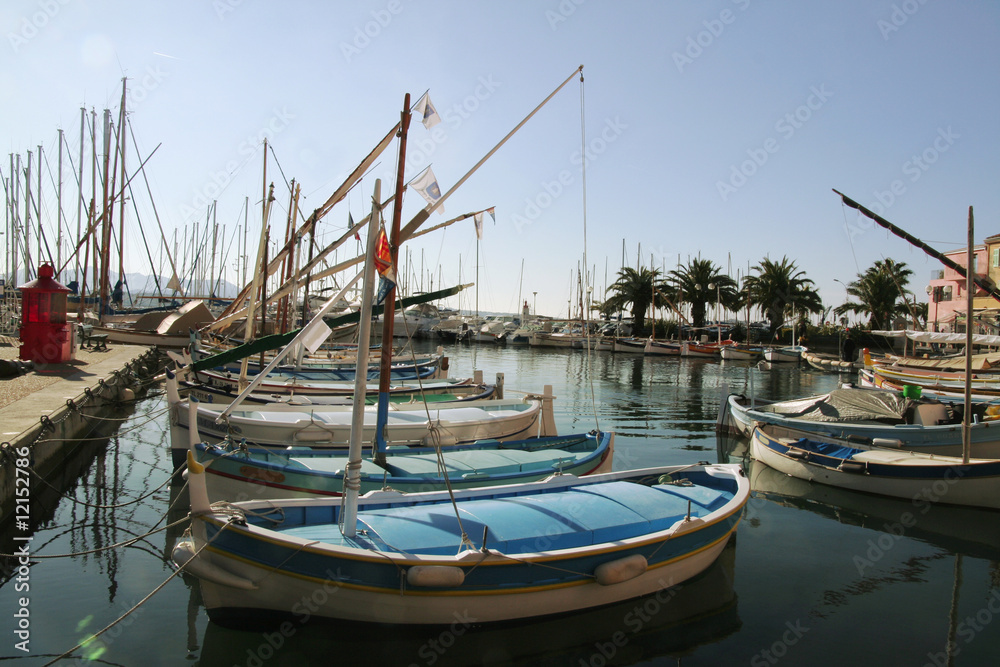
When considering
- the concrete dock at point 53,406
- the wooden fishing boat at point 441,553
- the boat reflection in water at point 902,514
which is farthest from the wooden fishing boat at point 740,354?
the wooden fishing boat at point 441,553

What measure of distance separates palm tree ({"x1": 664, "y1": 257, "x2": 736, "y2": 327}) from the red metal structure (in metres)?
62.2

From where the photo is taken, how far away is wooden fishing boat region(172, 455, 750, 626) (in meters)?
7.03

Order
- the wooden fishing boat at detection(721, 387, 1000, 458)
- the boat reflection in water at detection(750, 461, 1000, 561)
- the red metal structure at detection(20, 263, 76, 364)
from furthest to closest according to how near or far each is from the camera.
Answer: the red metal structure at detection(20, 263, 76, 364)
the wooden fishing boat at detection(721, 387, 1000, 458)
the boat reflection in water at detection(750, 461, 1000, 561)

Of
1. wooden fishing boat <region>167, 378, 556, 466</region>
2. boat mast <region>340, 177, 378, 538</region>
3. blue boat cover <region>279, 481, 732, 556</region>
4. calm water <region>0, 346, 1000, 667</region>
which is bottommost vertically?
calm water <region>0, 346, 1000, 667</region>

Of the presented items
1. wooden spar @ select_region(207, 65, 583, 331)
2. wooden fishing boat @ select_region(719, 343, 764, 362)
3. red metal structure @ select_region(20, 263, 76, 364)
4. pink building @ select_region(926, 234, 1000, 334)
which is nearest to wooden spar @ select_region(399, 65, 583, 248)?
wooden spar @ select_region(207, 65, 583, 331)

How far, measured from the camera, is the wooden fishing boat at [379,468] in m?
10.5

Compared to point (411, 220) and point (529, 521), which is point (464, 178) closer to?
point (411, 220)

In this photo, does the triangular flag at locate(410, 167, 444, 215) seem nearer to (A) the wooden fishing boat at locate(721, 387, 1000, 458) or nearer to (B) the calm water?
(B) the calm water

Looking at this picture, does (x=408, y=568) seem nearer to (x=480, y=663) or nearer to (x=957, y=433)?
(x=480, y=663)

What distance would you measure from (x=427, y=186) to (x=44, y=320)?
2068 cm

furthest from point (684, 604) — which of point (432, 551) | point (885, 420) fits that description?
point (885, 420)

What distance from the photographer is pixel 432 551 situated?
7.46 m

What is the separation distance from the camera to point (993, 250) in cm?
4316

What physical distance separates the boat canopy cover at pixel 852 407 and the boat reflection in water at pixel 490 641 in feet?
36.9
